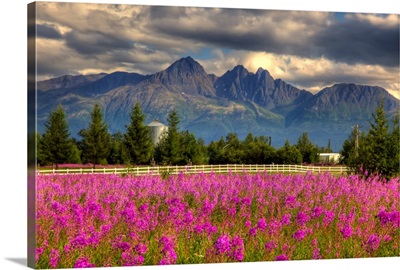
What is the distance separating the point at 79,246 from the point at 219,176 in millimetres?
3644

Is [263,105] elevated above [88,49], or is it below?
below

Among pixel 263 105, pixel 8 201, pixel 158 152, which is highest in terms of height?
pixel 263 105

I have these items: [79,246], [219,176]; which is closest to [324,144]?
[219,176]

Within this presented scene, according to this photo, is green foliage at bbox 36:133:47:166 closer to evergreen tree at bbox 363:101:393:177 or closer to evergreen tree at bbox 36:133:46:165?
evergreen tree at bbox 36:133:46:165

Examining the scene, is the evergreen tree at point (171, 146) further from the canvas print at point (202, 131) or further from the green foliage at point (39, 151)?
the green foliage at point (39, 151)

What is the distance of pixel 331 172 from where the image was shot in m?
13.2

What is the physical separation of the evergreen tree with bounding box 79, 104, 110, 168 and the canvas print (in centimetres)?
4

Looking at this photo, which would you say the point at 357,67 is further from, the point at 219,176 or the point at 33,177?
the point at 33,177

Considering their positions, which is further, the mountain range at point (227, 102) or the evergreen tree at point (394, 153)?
the evergreen tree at point (394, 153)

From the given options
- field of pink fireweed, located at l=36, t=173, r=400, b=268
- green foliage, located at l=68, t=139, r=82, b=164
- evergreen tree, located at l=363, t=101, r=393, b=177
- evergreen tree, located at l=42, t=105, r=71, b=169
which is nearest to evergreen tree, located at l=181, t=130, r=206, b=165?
field of pink fireweed, located at l=36, t=173, r=400, b=268

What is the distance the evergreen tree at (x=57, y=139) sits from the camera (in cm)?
990

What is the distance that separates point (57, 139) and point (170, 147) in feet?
7.56

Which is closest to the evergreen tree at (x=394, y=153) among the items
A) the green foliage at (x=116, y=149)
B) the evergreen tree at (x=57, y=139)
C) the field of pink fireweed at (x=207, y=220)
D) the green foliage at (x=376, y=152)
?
the green foliage at (x=376, y=152)

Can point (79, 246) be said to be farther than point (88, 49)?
No
